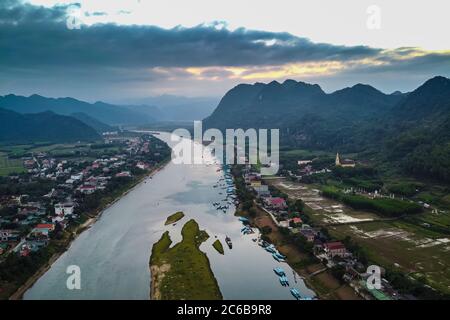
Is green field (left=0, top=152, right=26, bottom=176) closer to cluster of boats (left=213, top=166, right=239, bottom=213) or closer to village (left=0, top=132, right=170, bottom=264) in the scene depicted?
village (left=0, top=132, right=170, bottom=264)

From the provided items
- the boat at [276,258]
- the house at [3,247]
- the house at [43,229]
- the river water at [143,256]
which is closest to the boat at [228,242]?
the river water at [143,256]

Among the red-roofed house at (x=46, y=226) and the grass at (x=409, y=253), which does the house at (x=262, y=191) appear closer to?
the grass at (x=409, y=253)

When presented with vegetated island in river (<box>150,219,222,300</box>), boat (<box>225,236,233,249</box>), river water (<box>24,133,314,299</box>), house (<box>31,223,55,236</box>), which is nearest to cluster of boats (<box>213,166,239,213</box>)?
river water (<box>24,133,314,299</box>)

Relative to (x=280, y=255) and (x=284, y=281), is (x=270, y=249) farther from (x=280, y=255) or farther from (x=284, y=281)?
(x=284, y=281)

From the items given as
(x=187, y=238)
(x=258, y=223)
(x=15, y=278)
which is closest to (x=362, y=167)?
(x=258, y=223)

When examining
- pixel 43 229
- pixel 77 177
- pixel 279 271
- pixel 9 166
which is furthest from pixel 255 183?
pixel 9 166
